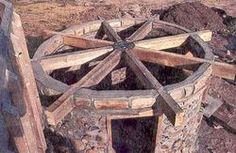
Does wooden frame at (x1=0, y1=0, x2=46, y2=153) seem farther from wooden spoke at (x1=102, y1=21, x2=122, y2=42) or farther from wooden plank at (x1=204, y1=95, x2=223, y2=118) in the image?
wooden plank at (x1=204, y1=95, x2=223, y2=118)

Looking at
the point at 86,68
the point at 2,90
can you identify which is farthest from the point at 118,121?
the point at 2,90

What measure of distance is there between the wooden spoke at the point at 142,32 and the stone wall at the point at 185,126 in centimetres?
164

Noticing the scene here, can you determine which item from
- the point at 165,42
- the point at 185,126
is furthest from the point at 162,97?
the point at 165,42

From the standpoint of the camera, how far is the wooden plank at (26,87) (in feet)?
12.7

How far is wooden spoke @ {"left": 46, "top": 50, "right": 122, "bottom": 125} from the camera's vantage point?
489 centimetres

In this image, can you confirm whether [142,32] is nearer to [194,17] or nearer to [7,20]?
[7,20]

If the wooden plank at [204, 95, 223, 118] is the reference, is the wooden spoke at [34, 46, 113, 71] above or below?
above

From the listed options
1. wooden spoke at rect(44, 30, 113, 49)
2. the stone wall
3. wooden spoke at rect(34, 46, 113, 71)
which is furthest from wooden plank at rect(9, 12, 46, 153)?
wooden spoke at rect(44, 30, 113, 49)

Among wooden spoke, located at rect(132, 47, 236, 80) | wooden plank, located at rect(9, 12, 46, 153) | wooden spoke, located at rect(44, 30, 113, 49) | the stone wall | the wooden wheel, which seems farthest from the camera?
wooden spoke, located at rect(44, 30, 113, 49)

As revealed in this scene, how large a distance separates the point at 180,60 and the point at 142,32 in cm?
116

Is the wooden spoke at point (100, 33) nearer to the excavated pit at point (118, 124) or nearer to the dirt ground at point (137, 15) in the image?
the excavated pit at point (118, 124)

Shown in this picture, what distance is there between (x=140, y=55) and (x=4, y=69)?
3.59m

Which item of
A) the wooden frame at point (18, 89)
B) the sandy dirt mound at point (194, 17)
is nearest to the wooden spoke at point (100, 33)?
the wooden frame at point (18, 89)

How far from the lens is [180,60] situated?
6.35m
